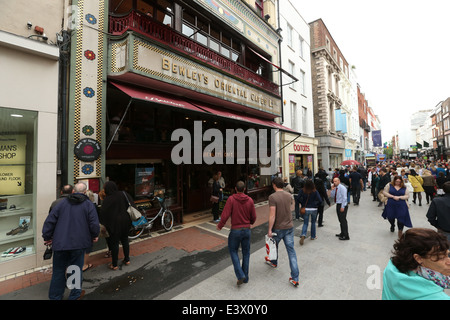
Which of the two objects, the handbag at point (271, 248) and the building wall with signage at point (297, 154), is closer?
the handbag at point (271, 248)

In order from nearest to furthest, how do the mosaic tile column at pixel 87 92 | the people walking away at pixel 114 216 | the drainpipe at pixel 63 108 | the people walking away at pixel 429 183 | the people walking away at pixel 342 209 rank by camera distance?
the people walking away at pixel 114 216, the drainpipe at pixel 63 108, the mosaic tile column at pixel 87 92, the people walking away at pixel 342 209, the people walking away at pixel 429 183

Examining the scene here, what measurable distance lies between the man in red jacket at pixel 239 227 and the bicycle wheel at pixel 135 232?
3630mm

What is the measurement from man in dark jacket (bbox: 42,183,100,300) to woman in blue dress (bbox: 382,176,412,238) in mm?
7253

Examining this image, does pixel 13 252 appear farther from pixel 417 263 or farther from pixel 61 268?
pixel 417 263

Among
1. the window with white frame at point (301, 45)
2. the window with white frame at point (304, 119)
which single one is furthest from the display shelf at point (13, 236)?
the window with white frame at point (301, 45)

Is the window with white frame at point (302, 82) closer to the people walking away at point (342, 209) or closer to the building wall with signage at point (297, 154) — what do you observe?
the building wall with signage at point (297, 154)

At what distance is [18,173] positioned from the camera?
15.5 feet

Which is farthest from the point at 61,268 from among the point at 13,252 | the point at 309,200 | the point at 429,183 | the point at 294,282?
the point at 429,183

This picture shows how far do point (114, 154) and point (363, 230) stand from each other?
8.39 m

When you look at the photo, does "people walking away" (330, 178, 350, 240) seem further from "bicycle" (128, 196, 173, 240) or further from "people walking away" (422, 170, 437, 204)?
"people walking away" (422, 170, 437, 204)

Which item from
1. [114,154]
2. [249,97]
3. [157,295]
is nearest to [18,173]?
[114,154]

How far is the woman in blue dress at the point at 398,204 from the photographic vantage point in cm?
550

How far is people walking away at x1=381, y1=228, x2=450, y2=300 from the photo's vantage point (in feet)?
4.99

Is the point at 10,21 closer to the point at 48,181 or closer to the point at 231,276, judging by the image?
the point at 48,181
